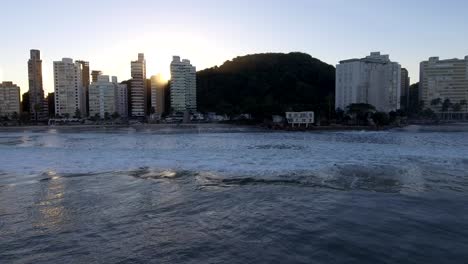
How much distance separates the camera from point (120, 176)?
12.9 meters

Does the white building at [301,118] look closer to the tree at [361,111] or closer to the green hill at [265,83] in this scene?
the tree at [361,111]

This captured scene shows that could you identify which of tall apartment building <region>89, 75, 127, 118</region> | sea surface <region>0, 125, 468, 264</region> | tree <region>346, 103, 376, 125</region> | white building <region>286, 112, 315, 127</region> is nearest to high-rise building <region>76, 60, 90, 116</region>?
tall apartment building <region>89, 75, 127, 118</region>

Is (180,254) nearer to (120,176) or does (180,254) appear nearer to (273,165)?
(120,176)

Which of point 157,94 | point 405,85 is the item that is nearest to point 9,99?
point 157,94

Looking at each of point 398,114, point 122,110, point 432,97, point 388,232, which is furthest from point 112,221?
point 432,97

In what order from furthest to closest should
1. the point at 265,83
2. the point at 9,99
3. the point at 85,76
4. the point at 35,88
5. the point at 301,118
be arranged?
the point at 85,76
the point at 9,99
the point at 35,88
the point at 265,83
the point at 301,118

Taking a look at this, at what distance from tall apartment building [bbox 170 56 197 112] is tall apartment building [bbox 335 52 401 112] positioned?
42.2 m

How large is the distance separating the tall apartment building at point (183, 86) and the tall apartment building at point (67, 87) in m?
27.0

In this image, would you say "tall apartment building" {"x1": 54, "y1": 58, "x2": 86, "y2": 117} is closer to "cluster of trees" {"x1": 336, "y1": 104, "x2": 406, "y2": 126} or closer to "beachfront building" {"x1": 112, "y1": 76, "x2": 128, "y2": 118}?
"beachfront building" {"x1": 112, "y1": 76, "x2": 128, "y2": 118}

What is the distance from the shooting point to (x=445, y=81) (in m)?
117

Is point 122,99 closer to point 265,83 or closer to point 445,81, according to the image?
point 265,83

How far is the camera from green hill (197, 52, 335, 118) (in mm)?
97562

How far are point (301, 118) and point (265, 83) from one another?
35.7 m

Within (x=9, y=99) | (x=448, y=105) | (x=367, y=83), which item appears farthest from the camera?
(x=9, y=99)
